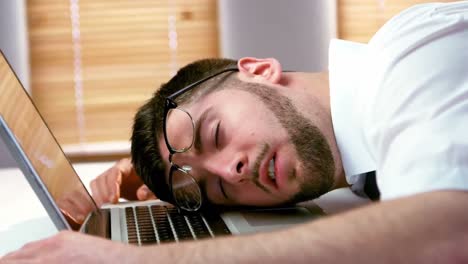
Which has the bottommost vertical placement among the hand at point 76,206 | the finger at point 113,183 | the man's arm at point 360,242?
the finger at point 113,183

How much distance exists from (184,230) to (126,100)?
3.45 m

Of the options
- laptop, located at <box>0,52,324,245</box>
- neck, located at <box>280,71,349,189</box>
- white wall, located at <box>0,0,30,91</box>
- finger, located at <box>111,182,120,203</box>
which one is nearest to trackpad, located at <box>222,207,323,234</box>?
laptop, located at <box>0,52,324,245</box>

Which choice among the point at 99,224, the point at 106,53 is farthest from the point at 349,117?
the point at 106,53

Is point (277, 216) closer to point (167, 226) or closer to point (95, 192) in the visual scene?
point (167, 226)

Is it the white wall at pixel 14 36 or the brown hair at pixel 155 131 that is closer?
the brown hair at pixel 155 131

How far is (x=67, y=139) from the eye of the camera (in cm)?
448

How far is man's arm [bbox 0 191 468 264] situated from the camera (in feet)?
2.37

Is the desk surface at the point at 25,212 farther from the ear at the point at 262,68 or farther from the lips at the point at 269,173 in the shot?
the ear at the point at 262,68

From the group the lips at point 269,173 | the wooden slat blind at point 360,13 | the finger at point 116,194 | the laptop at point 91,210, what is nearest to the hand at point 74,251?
the laptop at point 91,210

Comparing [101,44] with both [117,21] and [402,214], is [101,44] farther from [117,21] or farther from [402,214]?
[402,214]

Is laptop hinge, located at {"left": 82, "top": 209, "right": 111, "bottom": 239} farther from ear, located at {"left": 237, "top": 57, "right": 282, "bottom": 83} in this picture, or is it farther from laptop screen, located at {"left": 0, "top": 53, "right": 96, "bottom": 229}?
ear, located at {"left": 237, "top": 57, "right": 282, "bottom": 83}

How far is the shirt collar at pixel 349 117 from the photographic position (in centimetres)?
130

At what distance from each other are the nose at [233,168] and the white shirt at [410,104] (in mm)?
212

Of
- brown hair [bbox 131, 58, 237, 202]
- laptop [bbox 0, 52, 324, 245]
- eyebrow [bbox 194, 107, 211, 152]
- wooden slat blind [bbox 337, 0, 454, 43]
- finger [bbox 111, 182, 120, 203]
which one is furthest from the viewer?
wooden slat blind [bbox 337, 0, 454, 43]
